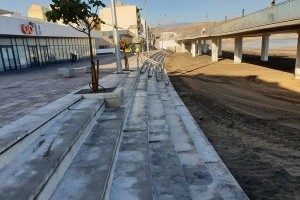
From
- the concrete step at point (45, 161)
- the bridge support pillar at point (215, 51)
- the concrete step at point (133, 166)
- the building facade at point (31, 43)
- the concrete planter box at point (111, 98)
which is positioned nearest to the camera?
the concrete step at point (45, 161)

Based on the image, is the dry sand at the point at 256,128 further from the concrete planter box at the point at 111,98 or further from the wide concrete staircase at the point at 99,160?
the concrete planter box at the point at 111,98

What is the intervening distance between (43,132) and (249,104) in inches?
510

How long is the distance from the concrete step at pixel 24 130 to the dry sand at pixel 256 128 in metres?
5.22

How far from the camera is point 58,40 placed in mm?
42438

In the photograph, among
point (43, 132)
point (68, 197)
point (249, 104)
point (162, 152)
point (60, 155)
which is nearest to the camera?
point (68, 197)

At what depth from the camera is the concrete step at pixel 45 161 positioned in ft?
13.5

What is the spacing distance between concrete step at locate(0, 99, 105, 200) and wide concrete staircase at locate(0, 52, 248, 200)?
0.05 ft

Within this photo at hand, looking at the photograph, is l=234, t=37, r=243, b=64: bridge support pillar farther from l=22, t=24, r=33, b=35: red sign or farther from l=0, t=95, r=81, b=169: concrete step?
l=0, t=95, r=81, b=169: concrete step

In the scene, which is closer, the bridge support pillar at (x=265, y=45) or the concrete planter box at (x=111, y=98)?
the concrete planter box at (x=111, y=98)

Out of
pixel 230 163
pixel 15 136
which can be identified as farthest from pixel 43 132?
pixel 230 163

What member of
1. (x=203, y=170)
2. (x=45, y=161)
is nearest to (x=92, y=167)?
(x=45, y=161)

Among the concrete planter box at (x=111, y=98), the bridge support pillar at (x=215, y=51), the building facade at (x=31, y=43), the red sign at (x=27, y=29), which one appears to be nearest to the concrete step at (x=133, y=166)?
the concrete planter box at (x=111, y=98)

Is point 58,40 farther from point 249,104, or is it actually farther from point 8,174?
point 8,174

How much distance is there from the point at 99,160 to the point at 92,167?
302 millimetres
